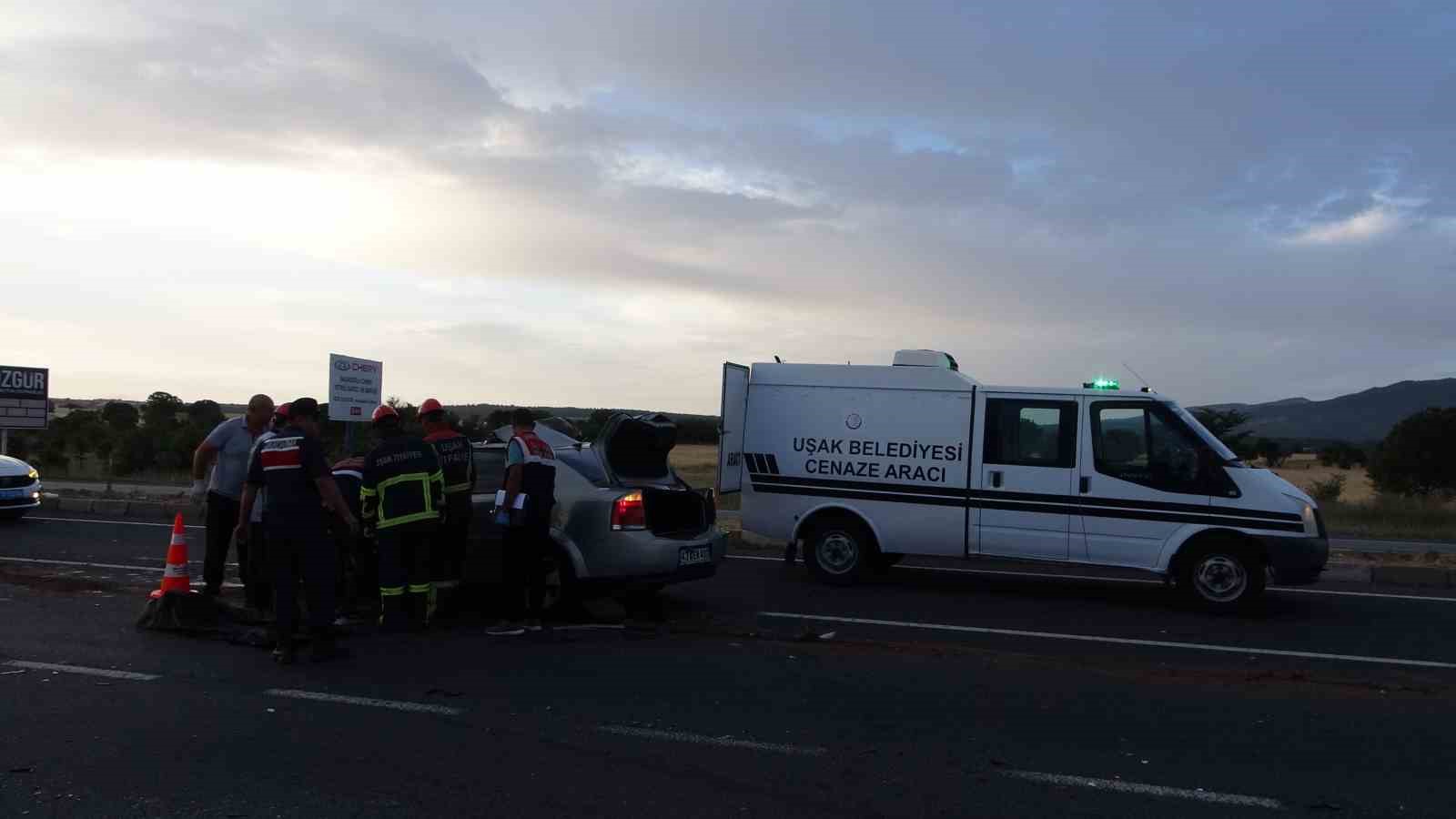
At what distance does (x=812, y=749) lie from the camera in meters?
5.87

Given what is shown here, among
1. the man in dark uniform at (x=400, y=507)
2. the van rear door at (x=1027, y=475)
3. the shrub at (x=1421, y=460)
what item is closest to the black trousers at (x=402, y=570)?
the man in dark uniform at (x=400, y=507)

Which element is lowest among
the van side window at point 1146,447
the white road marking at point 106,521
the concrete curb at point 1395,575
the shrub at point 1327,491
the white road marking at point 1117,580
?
the white road marking at point 106,521

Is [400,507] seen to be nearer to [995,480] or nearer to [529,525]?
[529,525]

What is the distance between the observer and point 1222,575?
35.5 ft

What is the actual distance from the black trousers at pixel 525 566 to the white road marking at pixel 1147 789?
4502mm

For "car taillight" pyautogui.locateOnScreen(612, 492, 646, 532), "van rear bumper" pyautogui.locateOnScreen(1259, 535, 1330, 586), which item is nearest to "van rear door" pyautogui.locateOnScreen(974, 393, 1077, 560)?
"van rear bumper" pyautogui.locateOnScreen(1259, 535, 1330, 586)

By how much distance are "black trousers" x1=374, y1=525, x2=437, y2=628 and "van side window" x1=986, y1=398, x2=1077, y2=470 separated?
5842 mm

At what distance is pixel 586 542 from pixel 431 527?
1.29m

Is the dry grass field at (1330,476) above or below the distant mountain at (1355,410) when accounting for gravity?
below

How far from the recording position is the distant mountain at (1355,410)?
445 feet

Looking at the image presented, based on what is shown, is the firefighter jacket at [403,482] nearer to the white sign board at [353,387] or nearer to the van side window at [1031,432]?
the van side window at [1031,432]

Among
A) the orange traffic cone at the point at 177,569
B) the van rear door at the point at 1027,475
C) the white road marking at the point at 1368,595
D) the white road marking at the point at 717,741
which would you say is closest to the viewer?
the white road marking at the point at 717,741

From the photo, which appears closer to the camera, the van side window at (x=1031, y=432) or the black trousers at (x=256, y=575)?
the black trousers at (x=256, y=575)

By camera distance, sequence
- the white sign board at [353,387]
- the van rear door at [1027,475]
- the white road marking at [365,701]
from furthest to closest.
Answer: the white sign board at [353,387], the van rear door at [1027,475], the white road marking at [365,701]
